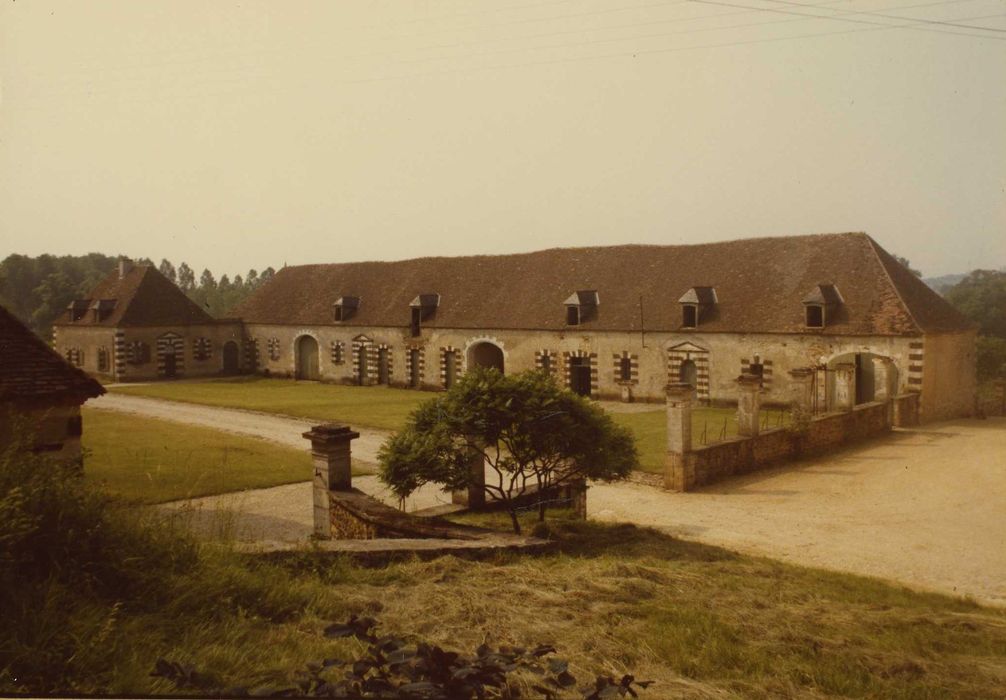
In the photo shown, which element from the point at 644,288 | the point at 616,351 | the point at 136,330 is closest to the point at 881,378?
the point at 616,351

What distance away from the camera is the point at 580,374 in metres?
33.4

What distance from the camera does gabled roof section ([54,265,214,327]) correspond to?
3541 centimetres

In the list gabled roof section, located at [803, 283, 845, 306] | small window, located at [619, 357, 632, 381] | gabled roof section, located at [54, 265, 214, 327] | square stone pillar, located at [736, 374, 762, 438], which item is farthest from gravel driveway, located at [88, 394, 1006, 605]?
gabled roof section, located at [54, 265, 214, 327]

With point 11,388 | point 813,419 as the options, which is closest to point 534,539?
point 11,388

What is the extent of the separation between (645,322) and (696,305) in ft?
7.20

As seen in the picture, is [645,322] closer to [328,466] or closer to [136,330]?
[328,466]

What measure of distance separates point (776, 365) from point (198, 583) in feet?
82.9

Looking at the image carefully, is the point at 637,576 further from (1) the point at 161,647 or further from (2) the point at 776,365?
(2) the point at 776,365

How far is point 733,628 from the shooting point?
6523 millimetres

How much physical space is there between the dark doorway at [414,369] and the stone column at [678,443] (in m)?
21.8

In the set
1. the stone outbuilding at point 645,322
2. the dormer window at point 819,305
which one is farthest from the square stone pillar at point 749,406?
the dormer window at point 819,305

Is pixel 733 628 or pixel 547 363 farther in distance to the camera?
pixel 547 363

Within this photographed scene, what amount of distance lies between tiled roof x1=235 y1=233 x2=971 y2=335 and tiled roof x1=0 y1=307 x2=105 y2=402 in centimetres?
2320

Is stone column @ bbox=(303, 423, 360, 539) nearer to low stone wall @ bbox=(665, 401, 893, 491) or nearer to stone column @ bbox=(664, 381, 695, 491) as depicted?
stone column @ bbox=(664, 381, 695, 491)
